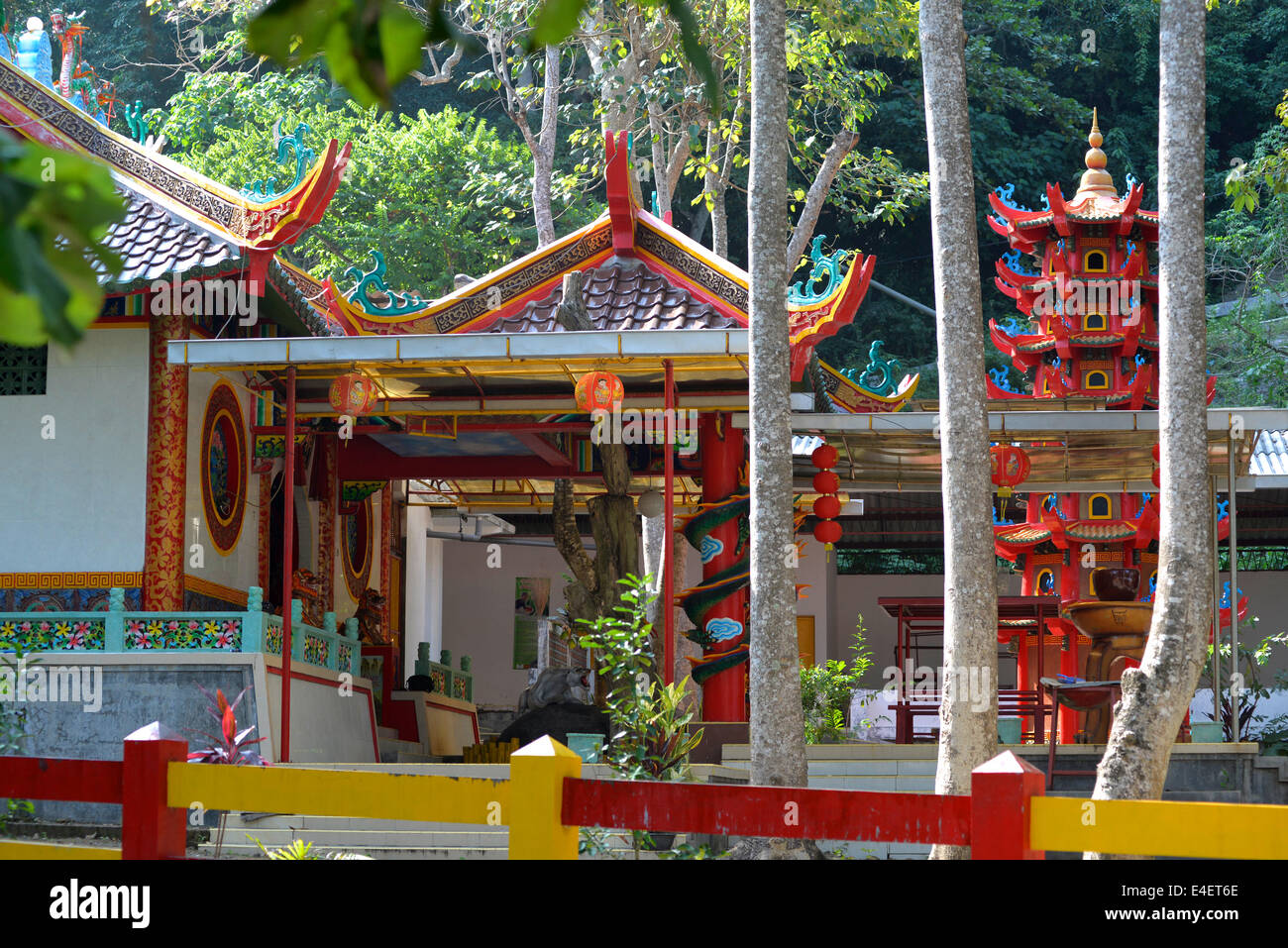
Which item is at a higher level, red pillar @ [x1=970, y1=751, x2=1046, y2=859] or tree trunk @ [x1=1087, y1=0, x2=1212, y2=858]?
tree trunk @ [x1=1087, y1=0, x2=1212, y2=858]

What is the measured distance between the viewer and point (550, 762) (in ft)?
18.3

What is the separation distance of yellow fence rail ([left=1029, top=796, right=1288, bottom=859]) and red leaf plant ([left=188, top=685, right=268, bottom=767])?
19.4ft

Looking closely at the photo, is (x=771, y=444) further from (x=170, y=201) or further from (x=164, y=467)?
(x=170, y=201)

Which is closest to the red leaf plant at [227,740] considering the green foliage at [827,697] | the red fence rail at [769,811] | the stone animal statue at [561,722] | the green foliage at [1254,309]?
the stone animal statue at [561,722]

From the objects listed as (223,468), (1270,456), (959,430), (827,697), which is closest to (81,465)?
(223,468)

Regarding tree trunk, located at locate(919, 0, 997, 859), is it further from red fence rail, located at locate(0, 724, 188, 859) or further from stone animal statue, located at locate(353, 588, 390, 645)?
stone animal statue, located at locate(353, 588, 390, 645)

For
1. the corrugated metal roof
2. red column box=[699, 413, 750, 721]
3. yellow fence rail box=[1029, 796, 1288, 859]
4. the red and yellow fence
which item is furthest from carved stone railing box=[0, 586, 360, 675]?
the corrugated metal roof

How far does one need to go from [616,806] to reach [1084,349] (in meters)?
16.5

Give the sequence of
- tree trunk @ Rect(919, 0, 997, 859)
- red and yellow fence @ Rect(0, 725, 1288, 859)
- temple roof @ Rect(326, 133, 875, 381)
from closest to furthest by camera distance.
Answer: red and yellow fence @ Rect(0, 725, 1288, 859) < tree trunk @ Rect(919, 0, 997, 859) < temple roof @ Rect(326, 133, 875, 381)

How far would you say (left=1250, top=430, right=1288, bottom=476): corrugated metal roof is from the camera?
20.2 metres

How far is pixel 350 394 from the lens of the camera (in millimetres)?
12328
